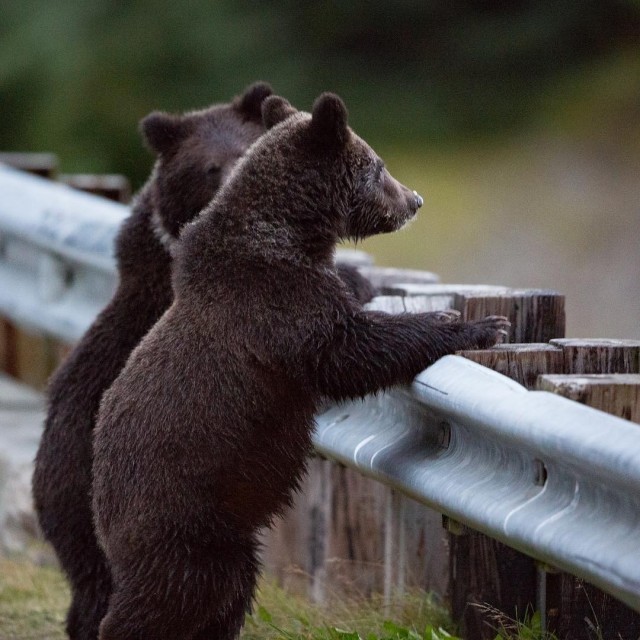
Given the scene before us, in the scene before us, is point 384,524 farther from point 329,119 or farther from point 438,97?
point 438,97

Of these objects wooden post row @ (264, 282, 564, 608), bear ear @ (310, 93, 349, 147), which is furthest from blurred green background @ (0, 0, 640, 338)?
bear ear @ (310, 93, 349, 147)

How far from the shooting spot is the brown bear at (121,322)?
486cm

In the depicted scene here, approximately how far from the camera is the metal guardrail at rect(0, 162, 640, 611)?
2.82 meters

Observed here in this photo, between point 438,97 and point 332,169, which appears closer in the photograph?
point 332,169

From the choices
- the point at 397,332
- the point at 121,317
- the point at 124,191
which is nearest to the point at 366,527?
the point at 121,317

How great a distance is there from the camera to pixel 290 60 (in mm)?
18797

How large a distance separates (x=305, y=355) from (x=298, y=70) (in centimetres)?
1552

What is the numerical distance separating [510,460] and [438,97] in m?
18.5

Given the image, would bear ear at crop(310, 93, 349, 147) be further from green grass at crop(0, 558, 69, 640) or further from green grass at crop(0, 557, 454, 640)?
green grass at crop(0, 558, 69, 640)

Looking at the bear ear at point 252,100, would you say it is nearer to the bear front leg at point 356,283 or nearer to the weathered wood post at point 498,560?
the bear front leg at point 356,283

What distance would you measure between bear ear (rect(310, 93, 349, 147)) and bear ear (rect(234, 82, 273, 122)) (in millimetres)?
1937

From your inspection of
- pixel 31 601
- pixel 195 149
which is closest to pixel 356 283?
pixel 195 149

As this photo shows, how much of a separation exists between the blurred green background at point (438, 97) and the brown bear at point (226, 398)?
10.1 metres

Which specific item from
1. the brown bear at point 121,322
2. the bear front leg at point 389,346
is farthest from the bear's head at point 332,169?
the brown bear at point 121,322
